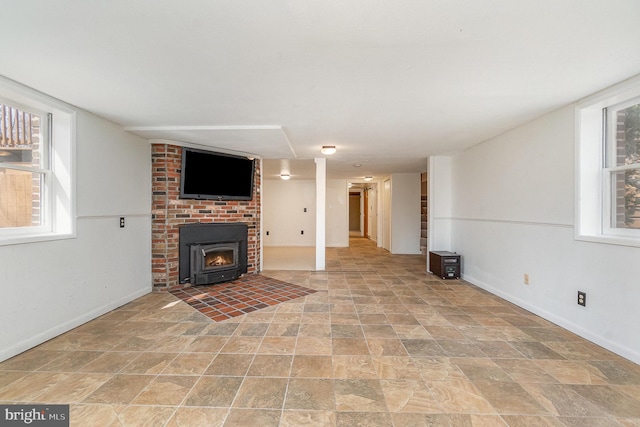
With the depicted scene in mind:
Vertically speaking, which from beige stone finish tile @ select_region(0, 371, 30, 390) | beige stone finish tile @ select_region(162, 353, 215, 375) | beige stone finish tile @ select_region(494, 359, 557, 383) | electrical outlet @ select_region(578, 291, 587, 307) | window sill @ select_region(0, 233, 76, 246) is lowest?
beige stone finish tile @ select_region(162, 353, 215, 375)

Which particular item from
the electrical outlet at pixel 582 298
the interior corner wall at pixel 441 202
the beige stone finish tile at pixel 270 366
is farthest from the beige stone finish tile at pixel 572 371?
the interior corner wall at pixel 441 202

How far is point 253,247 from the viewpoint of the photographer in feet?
15.5

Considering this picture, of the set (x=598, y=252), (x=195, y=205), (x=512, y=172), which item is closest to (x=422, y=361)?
(x=598, y=252)

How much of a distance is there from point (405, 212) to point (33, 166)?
22.5 feet

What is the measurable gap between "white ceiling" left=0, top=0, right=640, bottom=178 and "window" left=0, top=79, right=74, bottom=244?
0.67 feet

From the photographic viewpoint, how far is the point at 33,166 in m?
2.38

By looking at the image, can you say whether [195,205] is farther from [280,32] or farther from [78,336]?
[280,32]

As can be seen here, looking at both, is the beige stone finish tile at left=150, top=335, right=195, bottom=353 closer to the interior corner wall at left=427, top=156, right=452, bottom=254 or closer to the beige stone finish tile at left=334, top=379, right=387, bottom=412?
the beige stone finish tile at left=334, top=379, right=387, bottom=412

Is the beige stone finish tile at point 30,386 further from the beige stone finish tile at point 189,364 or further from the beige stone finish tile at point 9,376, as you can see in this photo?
the beige stone finish tile at point 189,364

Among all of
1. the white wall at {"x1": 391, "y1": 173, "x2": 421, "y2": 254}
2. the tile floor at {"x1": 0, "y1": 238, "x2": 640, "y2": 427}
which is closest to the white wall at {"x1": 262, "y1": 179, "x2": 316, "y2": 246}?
the white wall at {"x1": 391, "y1": 173, "x2": 421, "y2": 254}

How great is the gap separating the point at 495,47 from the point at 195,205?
4004 mm

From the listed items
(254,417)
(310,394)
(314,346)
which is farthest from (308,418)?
(314,346)

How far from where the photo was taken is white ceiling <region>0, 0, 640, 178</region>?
1.34 meters

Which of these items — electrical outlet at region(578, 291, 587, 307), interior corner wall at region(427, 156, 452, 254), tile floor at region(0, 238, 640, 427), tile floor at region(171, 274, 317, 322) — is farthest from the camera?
interior corner wall at region(427, 156, 452, 254)
